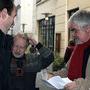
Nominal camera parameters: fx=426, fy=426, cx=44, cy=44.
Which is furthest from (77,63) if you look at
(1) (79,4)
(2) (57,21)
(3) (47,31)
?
(3) (47,31)

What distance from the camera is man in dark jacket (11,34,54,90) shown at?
4.18 meters

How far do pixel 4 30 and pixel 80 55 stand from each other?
1.45m

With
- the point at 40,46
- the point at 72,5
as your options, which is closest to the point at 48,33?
the point at 72,5

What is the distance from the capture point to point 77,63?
402 centimetres

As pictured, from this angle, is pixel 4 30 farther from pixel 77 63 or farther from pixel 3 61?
pixel 77 63

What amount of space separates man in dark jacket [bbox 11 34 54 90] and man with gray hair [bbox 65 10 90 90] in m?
0.27

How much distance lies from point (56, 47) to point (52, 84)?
1093 cm

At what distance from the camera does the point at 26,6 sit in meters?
26.8

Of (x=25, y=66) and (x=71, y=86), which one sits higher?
(x=25, y=66)

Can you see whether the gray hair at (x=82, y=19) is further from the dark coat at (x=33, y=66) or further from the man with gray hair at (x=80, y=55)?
the dark coat at (x=33, y=66)

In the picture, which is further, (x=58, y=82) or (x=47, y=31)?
(x=47, y=31)

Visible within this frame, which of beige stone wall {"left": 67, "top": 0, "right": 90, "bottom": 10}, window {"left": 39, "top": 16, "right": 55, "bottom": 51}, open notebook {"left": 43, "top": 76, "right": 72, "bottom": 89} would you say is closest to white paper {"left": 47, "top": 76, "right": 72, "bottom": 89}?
open notebook {"left": 43, "top": 76, "right": 72, "bottom": 89}

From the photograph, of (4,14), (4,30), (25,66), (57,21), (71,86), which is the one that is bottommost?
(71,86)

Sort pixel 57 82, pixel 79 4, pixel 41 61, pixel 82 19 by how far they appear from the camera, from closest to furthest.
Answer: pixel 57 82 → pixel 82 19 → pixel 41 61 → pixel 79 4
